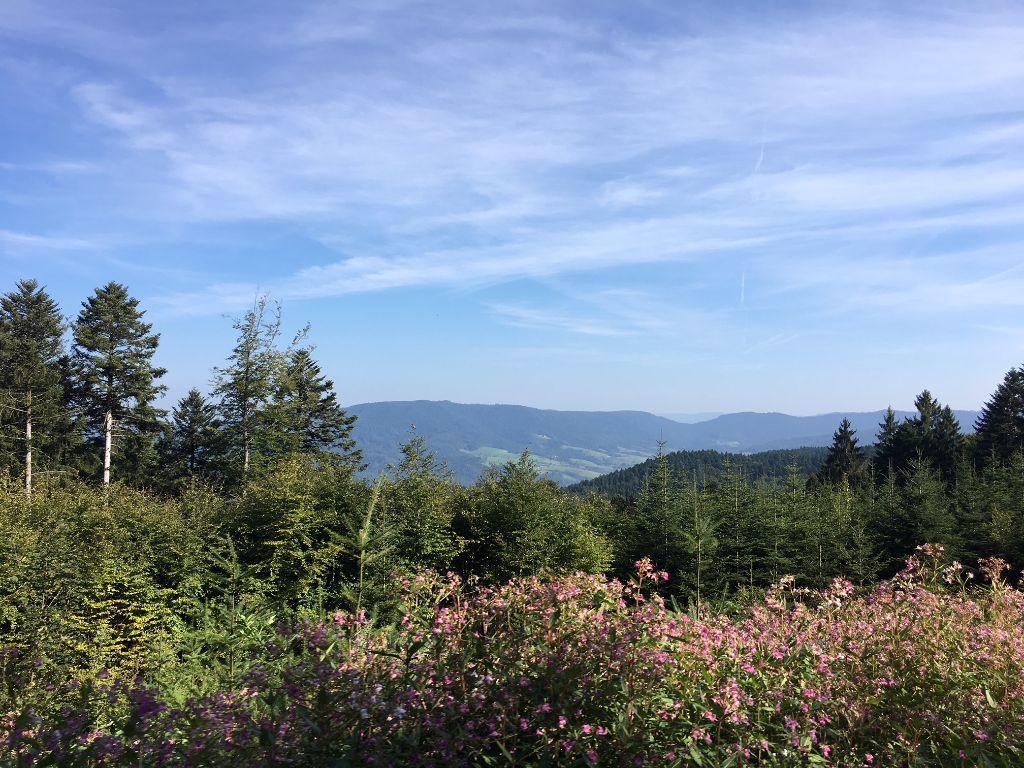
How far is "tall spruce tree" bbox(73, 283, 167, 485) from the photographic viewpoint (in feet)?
96.9

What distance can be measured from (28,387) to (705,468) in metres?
29.4

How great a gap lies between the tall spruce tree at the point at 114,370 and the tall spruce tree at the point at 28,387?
1256mm

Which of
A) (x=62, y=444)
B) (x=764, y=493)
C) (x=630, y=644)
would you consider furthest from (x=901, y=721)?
(x=62, y=444)

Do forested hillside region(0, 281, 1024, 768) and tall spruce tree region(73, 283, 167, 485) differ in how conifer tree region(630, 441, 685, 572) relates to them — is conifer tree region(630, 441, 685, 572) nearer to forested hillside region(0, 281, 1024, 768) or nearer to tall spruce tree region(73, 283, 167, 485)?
forested hillside region(0, 281, 1024, 768)

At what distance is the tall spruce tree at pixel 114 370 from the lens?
2953 centimetres

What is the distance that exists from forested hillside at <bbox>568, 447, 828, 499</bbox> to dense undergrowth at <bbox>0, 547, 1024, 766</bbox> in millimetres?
9541

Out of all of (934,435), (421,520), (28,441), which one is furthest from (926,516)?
(934,435)

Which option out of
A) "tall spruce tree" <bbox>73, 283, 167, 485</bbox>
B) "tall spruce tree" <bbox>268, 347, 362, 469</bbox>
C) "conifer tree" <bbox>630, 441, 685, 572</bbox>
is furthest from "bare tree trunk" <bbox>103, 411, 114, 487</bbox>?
"conifer tree" <bbox>630, 441, 685, 572</bbox>

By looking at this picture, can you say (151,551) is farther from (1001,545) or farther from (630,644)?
(1001,545)

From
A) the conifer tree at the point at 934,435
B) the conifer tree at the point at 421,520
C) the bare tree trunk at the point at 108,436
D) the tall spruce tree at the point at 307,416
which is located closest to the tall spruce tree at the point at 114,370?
the bare tree trunk at the point at 108,436

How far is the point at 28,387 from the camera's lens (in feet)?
91.4

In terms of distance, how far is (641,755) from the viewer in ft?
5.90

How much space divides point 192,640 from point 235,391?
1739cm

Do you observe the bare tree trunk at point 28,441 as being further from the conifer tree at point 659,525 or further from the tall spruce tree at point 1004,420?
the tall spruce tree at point 1004,420
